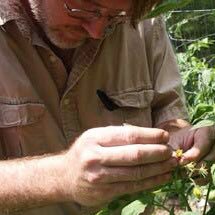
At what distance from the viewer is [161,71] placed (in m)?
1.93

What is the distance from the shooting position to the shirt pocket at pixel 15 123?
64.9 inches

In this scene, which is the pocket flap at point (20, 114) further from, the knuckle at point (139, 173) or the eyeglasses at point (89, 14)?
the knuckle at point (139, 173)

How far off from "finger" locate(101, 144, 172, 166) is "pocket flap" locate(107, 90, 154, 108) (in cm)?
66

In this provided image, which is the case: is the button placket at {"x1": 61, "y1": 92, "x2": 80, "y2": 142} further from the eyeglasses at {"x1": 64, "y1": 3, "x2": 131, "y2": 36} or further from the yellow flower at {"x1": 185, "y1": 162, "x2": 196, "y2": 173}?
the yellow flower at {"x1": 185, "y1": 162, "x2": 196, "y2": 173}

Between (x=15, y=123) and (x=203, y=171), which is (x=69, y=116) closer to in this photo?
(x=15, y=123)

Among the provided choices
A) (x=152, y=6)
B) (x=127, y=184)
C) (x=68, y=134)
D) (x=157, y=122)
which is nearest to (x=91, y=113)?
(x=68, y=134)

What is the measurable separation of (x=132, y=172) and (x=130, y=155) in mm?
43

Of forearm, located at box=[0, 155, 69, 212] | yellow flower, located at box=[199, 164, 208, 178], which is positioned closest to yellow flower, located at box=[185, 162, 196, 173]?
yellow flower, located at box=[199, 164, 208, 178]

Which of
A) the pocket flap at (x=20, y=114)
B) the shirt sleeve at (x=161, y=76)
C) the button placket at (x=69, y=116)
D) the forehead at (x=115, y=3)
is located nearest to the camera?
the forehead at (x=115, y=3)

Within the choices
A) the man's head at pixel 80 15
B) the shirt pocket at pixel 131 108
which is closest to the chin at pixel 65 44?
the man's head at pixel 80 15

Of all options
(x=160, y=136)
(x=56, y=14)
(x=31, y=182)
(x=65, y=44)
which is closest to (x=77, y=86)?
(x=65, y=44)

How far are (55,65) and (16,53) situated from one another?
0.13 m

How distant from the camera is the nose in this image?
158 centimetres

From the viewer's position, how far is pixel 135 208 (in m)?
1.15
